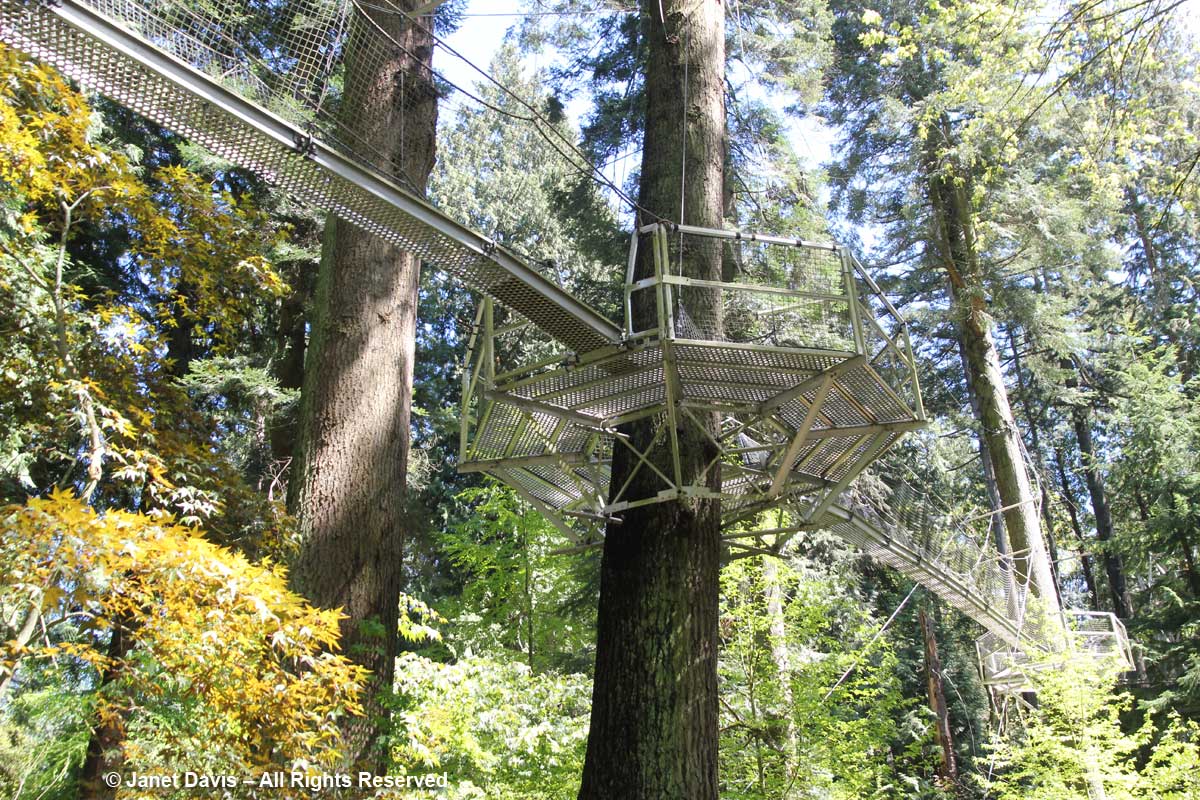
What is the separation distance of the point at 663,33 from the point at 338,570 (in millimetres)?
4131

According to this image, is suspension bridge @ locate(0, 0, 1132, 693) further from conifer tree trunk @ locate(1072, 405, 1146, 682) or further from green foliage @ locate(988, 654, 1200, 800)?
conifer tree trunk @ locate(1072, 405, 1146, 682)

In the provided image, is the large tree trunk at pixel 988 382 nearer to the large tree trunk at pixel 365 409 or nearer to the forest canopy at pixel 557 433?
the forest canopy at pixel 557 433

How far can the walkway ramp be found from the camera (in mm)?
3285

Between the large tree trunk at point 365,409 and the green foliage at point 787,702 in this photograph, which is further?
the green foliage at point 787,702

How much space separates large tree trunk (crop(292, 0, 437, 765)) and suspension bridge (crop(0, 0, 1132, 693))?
7.6 inches

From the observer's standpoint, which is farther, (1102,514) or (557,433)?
(1102,514)

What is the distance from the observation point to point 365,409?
228 inches

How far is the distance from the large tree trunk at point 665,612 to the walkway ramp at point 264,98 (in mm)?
1060

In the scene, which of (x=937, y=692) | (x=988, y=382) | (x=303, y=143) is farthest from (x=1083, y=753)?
(x=937, y=692)

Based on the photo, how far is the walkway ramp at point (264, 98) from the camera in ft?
10.8

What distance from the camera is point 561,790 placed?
9.20 meters

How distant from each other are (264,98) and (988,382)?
12.1 metres

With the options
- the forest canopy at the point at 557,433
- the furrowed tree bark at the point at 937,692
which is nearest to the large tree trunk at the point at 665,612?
the forest canopy at the point at 557,433

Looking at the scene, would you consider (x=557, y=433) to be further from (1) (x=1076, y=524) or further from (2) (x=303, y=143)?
(1) (x=1076, y=524)
